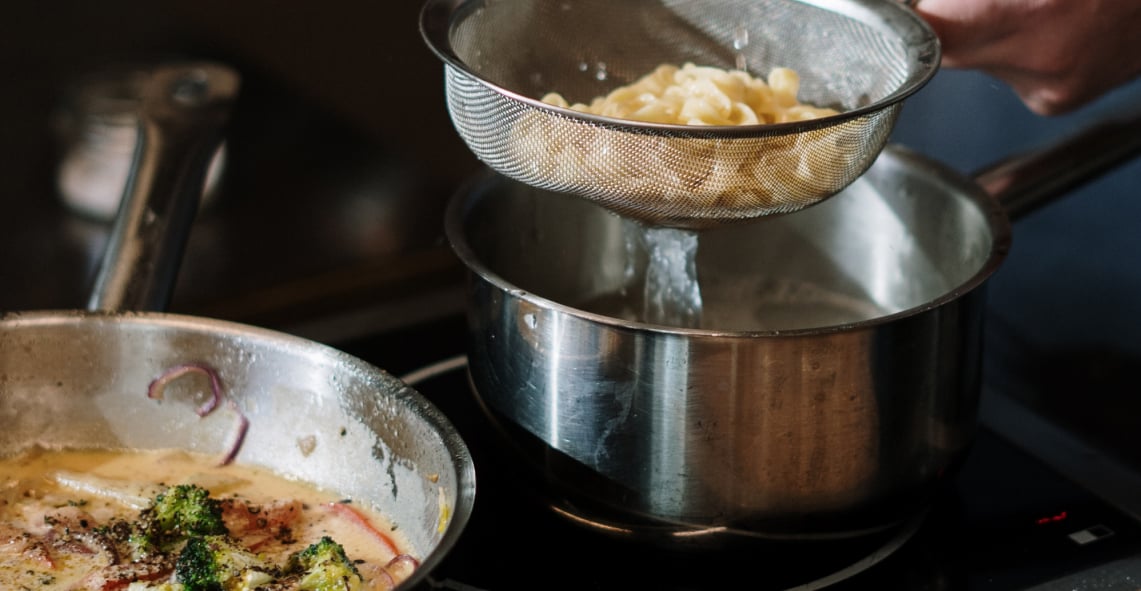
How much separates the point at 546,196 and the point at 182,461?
1.38 ft

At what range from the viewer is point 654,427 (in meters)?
0.88

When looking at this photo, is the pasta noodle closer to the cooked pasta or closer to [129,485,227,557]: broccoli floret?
the cooked pasta

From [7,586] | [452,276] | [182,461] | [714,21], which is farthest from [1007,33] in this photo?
[7,586]

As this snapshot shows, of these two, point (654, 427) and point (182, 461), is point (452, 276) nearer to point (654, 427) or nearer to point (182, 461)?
point (182, 461)

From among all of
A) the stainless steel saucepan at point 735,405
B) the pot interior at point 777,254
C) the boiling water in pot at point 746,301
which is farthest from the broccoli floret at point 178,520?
the boiling water in pot at point 746,301

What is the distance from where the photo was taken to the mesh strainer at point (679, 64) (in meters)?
0.89

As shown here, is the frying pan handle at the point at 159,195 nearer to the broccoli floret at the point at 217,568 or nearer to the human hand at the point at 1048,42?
the broccoli floret at the point at 217,568

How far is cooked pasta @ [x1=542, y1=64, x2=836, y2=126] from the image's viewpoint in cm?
98

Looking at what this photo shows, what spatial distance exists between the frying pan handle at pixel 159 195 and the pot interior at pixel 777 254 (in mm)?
269

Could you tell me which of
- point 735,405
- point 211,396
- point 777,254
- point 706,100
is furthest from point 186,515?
point 777,254

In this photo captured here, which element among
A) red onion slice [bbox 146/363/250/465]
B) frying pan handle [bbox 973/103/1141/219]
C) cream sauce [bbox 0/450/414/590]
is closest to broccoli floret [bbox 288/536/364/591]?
cream sauce [bbox 0/450/414/590]

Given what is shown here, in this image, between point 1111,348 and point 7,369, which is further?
point 1111,348

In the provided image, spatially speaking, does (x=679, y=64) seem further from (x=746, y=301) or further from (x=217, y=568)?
(x=217, y=568)

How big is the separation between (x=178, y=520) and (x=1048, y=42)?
0.88 meters
